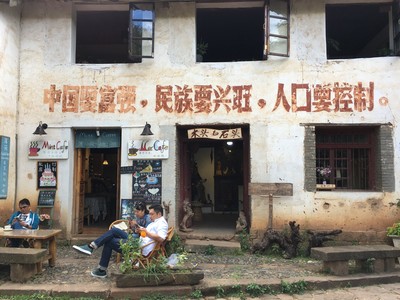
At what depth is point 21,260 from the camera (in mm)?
6285

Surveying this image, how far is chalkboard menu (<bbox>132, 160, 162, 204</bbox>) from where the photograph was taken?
9383 mm

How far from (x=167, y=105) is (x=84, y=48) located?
5664 millimetres

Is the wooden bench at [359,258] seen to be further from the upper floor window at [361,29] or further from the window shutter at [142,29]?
the window shutter at [142,29]

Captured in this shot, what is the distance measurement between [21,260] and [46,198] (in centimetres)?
323

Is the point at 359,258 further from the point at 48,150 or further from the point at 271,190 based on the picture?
the point at 48,150

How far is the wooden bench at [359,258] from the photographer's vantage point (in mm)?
6817

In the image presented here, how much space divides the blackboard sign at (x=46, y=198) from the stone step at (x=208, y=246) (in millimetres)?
3417

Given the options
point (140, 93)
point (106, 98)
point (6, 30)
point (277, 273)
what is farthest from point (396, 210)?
point (6, 30)

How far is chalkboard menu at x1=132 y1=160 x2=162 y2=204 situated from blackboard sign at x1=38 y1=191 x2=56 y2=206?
6.44ft

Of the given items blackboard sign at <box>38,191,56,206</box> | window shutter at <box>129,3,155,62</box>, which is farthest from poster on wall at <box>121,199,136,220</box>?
window shutter at <box>129,3,155,62</box>

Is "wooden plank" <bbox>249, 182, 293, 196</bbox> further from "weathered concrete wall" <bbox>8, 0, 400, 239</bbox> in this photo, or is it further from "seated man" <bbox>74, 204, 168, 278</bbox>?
"seated man" <bbox>74, 204, 168, 278</bbox>

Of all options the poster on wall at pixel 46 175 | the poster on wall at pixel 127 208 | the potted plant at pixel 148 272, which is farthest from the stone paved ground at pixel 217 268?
the poster on wall at pixel 46 175

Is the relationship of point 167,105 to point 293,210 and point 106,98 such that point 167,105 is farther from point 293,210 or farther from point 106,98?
point 293,210

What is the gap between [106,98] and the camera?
957 cm
